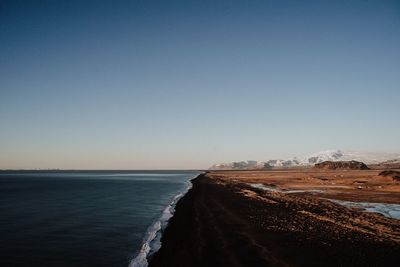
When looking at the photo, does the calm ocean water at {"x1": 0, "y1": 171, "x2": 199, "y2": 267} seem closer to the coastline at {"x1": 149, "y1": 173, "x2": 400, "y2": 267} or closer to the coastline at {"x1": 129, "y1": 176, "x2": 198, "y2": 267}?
the coastline at {"x1": 129, "y1": 176, "x2": 198, "y2": 267}

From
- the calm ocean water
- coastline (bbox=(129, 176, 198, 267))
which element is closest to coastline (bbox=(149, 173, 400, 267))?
coastline (bbox=(129, 176, 198, 267))

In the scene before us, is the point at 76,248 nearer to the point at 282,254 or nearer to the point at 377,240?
the point at 282,254

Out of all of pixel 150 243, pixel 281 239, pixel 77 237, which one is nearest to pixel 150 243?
pixel 150 243

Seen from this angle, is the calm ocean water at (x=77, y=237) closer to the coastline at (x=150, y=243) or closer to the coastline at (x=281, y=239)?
the coastline at (x=150, y=243)

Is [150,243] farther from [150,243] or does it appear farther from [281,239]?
[281,239]

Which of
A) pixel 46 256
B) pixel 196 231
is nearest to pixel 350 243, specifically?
pixel 196 231

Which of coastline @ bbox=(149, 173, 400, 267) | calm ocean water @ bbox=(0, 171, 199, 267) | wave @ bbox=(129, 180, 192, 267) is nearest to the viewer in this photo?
coastline @ bbox=(149, 173, 400, 267)

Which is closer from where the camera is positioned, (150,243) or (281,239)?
(281,239)

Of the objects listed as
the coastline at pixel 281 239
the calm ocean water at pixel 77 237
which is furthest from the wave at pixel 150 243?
the coastline at pixel 281 239
